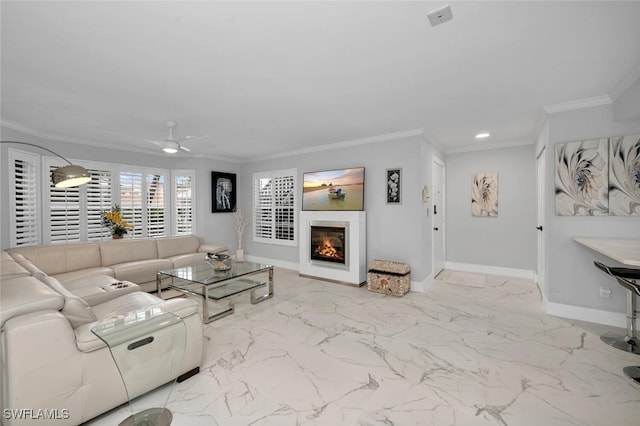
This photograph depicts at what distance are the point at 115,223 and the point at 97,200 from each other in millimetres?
650

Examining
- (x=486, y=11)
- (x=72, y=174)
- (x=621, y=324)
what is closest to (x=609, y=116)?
(x=621, y=324)

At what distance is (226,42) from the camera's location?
6.92ft

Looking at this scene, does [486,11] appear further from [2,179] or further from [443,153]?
[2,179]

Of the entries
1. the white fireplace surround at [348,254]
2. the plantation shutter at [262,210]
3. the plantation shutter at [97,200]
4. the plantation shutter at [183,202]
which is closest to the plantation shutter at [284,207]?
the plantation shutter at [262,210]

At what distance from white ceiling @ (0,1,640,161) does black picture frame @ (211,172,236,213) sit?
8.37ft

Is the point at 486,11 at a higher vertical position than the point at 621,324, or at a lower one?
higher

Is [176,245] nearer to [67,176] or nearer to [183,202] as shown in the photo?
[183,202]

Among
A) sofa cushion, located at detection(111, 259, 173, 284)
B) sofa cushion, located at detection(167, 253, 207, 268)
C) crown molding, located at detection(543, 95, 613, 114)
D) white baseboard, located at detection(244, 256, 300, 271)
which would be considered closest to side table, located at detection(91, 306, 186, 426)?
sofa cushion, located at detection(111, 259, 173, 284)

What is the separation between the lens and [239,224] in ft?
22.7

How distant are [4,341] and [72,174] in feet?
5.48

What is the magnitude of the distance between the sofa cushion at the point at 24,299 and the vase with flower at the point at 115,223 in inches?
127

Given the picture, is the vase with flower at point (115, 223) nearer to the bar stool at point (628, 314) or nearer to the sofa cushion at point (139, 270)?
the sofa cushion at point (139, 270)

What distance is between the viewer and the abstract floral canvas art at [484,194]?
554cm

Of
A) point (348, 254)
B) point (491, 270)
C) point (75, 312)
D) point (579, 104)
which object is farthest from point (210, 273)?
point (491, 270)
